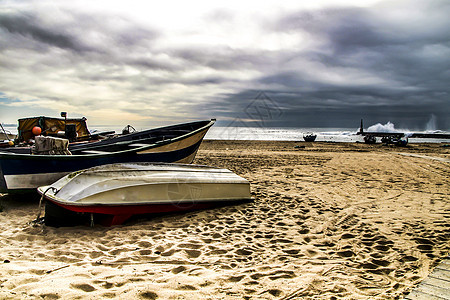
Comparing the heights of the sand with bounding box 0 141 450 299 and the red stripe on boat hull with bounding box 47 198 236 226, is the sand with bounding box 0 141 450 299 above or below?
below

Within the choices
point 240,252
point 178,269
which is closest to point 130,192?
point 178,269

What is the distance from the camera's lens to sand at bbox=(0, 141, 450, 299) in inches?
103

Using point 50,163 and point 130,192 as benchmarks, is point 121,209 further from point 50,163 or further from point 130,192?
point 50,163

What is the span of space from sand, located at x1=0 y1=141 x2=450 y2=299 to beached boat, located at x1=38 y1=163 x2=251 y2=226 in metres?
0.23

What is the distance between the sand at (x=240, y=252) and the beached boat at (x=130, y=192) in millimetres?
231

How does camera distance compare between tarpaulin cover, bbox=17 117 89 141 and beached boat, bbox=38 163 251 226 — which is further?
tarpaulin cover, bbox=17 117 89 141

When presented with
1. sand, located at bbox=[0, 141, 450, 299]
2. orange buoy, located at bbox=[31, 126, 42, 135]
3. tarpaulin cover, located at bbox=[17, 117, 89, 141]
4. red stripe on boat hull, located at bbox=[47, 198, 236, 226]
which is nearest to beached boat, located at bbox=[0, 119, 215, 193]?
sand, located at bbox=[0, 141, 450, 299]

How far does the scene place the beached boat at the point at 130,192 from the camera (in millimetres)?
4254

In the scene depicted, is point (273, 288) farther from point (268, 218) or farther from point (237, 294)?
point (268, 218)

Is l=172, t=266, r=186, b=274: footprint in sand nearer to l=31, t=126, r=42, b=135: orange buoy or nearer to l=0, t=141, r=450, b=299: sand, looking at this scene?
l=0, t=141, r=450, b=299: sand

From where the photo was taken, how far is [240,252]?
3.57 m

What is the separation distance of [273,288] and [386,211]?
3.99m

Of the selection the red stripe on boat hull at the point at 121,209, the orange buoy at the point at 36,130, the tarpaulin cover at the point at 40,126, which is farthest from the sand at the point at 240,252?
the tarpaulin cover at the point at 40,126

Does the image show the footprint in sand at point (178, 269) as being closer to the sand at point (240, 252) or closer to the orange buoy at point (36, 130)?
the sand at point (240, 252)
